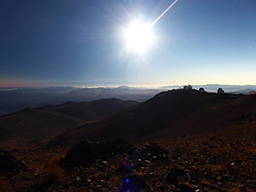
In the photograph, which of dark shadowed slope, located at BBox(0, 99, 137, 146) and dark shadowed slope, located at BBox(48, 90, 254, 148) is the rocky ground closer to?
dark shadowed slope, located at BBox(48, 90, 254, 148)

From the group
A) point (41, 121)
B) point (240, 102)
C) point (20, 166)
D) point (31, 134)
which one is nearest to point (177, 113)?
point (240, 102)

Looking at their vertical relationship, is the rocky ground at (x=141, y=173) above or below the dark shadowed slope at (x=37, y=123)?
above

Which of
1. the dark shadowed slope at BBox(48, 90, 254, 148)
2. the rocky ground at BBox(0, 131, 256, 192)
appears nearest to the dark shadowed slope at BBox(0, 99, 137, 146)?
the dark shadowed slope at BBox(48, 90, 254, 148)

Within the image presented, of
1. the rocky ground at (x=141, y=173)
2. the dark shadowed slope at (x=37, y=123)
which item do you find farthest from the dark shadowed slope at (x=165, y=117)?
the dark shadowed slope at (x=37, y=123)

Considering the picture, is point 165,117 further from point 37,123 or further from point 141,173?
point 37,123

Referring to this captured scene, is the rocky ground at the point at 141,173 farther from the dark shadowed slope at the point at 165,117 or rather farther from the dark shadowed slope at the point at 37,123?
the dark shadowed slope at the point at 37,123

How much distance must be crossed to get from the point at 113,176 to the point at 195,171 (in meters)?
3.70

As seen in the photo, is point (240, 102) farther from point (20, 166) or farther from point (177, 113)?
point (20, 166)

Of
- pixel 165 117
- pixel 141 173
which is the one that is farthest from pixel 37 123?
pixel 141 173

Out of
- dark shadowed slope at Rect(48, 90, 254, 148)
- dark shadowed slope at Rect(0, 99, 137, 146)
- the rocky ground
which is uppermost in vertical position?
the rocky ground

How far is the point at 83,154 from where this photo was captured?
9.90m

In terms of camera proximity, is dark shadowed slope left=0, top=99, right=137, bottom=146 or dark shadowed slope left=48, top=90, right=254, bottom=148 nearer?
dark shadowed slope left=48, top=90, right=254, bottom=148

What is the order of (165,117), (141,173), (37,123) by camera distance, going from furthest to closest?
(37,123), (165,117), (141,173)

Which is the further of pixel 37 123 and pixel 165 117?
pixel 37 123
